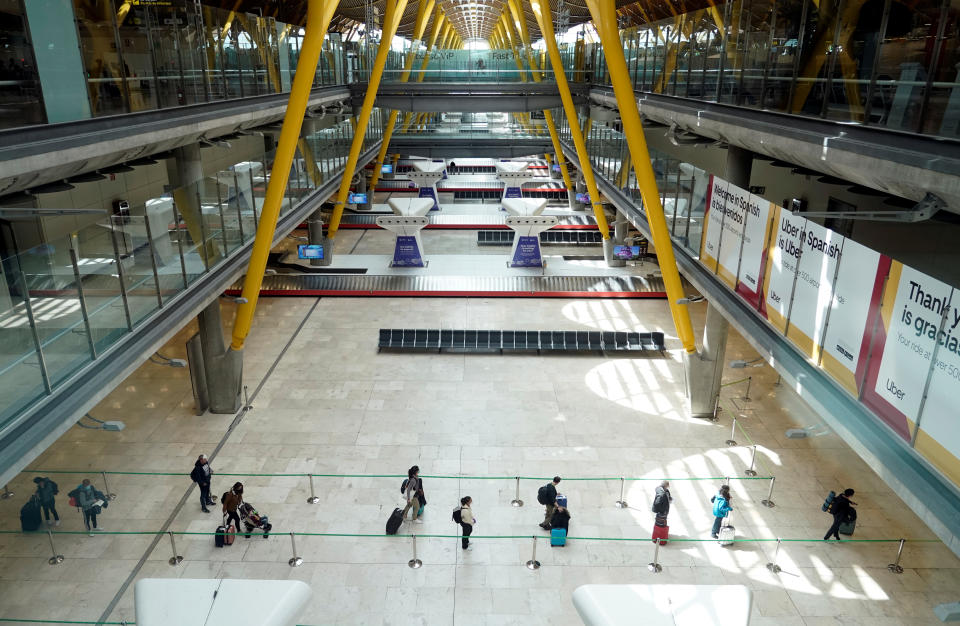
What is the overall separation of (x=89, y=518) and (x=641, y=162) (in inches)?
520

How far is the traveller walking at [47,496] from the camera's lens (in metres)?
11.0

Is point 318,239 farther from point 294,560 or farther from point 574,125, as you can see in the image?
point 294,560

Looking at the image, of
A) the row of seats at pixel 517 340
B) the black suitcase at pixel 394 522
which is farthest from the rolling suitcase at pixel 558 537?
the row of seats at pixel 517 340

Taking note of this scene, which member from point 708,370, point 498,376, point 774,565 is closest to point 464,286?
point 498,376

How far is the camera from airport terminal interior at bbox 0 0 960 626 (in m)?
7.19

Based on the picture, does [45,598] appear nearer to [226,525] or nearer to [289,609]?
[226,525]

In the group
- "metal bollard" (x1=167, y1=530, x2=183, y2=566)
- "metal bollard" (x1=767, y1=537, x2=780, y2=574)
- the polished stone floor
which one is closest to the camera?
the polished stone floor

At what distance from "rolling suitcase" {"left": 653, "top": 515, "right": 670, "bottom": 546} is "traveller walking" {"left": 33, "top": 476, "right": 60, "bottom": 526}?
10434mm

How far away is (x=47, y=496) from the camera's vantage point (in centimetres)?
1105

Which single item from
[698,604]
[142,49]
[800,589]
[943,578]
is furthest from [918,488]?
[142,49]

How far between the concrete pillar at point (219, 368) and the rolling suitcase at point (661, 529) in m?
9.91

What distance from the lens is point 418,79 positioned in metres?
30.6

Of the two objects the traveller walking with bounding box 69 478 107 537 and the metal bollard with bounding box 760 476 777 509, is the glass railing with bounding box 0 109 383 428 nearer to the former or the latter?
the traveller walking with bounding box 69 478 107 537

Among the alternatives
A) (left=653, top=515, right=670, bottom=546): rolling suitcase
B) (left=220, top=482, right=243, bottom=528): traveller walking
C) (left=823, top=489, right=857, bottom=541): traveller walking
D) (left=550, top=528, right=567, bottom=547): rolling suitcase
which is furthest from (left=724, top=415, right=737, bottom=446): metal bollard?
(left=220, top=482, right=243, bottom=528): traveller walking
